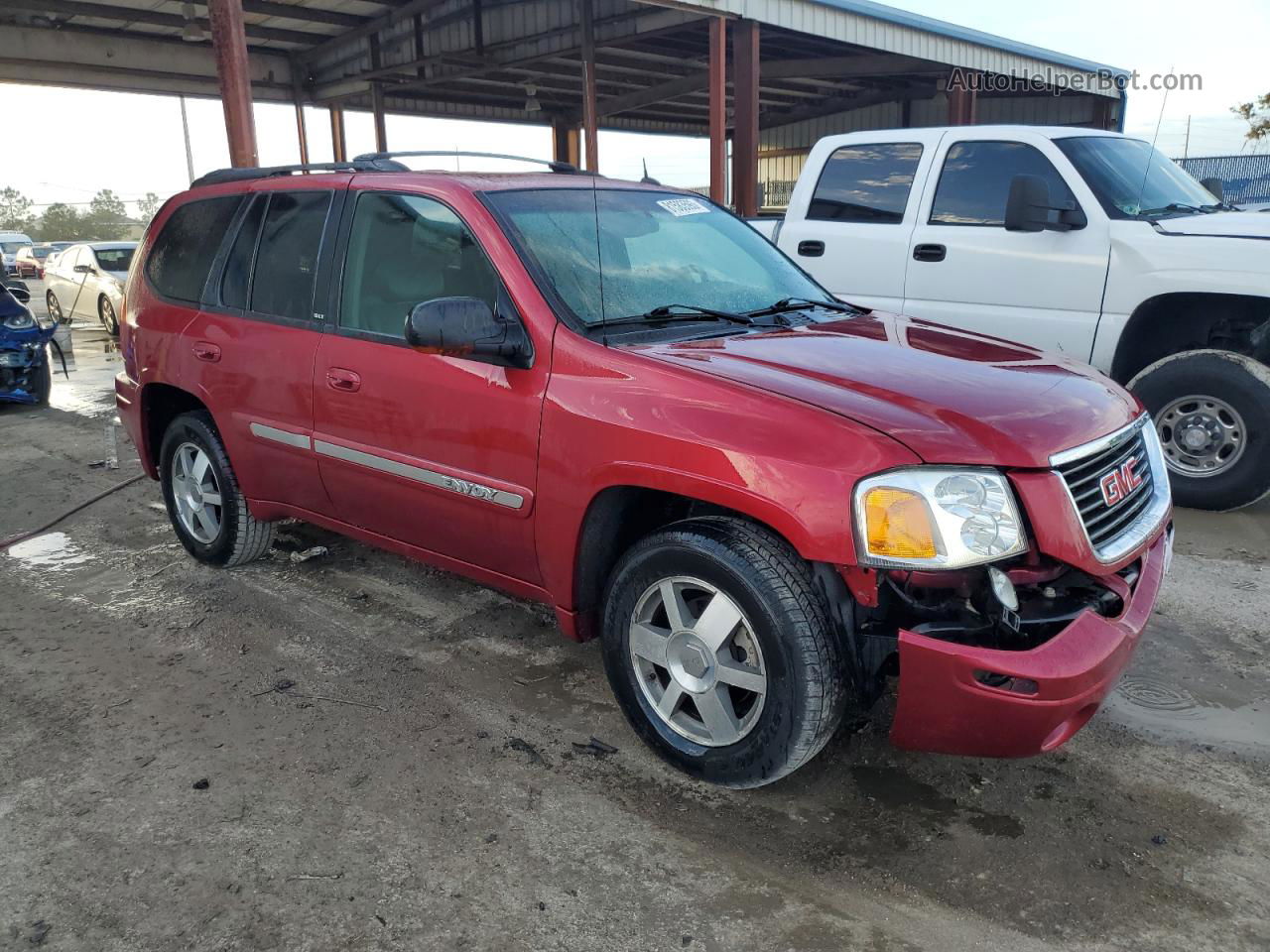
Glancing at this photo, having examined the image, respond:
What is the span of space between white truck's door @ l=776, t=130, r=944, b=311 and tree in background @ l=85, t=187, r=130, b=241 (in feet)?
149

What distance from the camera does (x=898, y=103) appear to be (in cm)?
2441

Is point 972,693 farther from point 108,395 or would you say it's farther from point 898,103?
point 898,103

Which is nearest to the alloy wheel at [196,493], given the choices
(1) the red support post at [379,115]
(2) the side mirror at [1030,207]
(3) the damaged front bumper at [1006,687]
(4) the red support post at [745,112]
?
(3) the damaged front bumper at [1006,687]

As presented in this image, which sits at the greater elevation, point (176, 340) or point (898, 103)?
point (898, 103)

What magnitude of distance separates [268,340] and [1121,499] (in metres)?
3.12

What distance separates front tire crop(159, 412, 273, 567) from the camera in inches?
175

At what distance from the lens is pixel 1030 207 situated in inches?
207

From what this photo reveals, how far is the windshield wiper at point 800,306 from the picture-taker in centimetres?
360

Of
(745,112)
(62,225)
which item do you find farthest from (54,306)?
(62,225)

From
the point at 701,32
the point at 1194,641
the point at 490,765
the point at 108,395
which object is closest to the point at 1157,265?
the point at 1194,641

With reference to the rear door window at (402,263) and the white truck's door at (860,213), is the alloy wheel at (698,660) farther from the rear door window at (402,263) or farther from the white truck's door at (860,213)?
the white truck's door at (860,213)

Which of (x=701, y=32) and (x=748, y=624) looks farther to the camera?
(x=701, y=32)

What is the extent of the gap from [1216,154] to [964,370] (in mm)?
21645

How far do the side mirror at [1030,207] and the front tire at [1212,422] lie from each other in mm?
972
